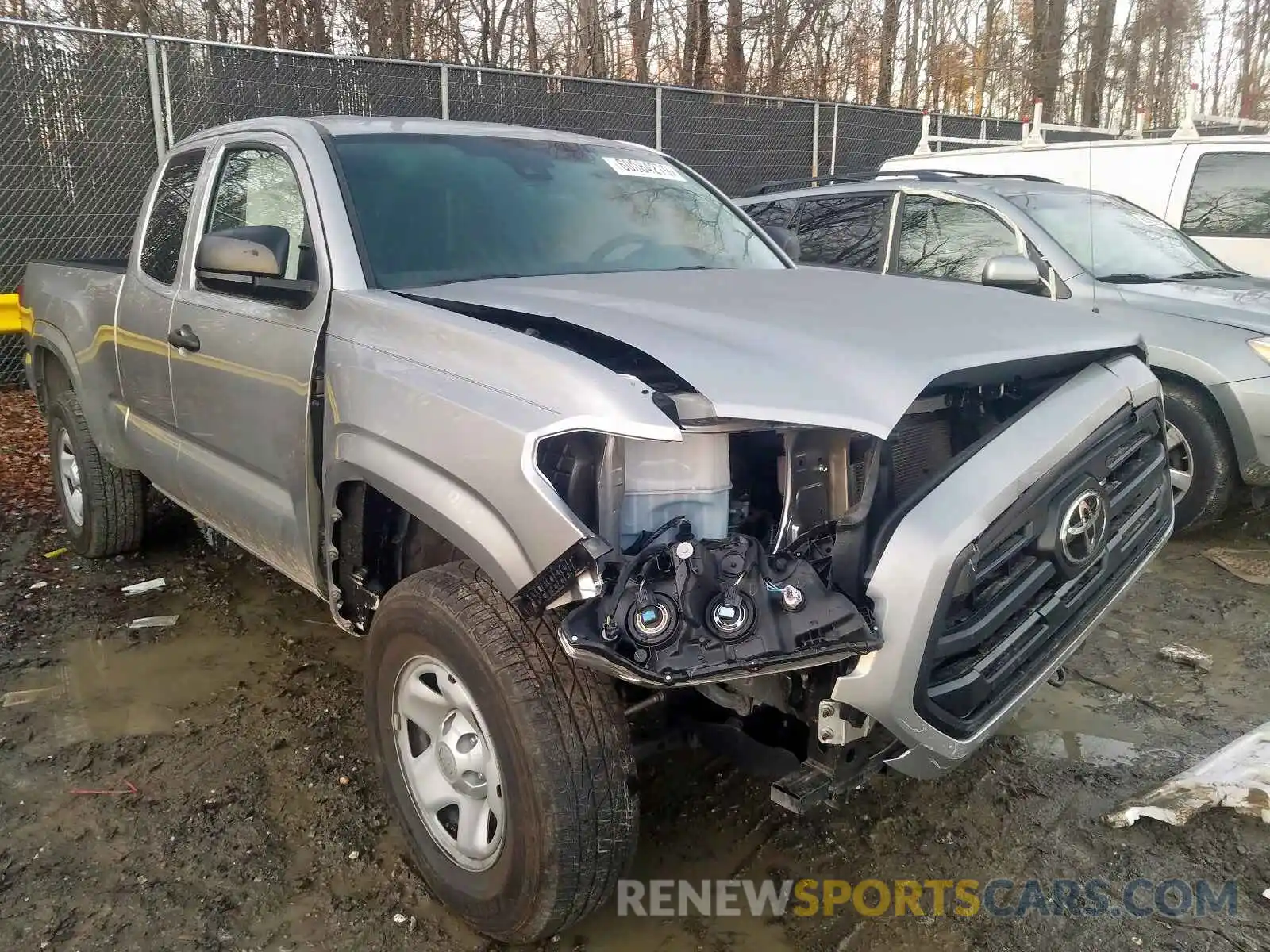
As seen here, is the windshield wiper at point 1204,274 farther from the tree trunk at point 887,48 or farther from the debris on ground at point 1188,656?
the tree trunk at point 887,48

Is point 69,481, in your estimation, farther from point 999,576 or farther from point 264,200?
point 999,576

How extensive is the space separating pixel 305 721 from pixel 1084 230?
505cm

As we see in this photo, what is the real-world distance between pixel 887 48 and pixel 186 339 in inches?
772

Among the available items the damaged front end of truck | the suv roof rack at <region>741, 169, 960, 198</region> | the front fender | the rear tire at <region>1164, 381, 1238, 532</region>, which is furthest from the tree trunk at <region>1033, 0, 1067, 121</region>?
the front fender

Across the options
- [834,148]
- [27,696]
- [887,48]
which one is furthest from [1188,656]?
[887,48]

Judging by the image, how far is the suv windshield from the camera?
566 centimetres

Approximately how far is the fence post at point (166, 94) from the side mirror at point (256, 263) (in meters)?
6.35

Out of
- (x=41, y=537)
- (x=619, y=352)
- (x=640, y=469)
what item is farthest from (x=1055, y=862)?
(x=41, y=537)

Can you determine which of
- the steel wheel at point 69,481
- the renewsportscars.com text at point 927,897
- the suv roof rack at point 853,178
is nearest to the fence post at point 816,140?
the suv roof rack at point 853,178

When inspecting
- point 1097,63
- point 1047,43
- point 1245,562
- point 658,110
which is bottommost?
point 1245,562

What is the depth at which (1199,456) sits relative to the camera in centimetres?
502

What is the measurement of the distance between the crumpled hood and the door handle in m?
4.56

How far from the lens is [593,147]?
3795 millimetres

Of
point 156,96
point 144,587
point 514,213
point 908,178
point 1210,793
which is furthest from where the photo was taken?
point 156,96
